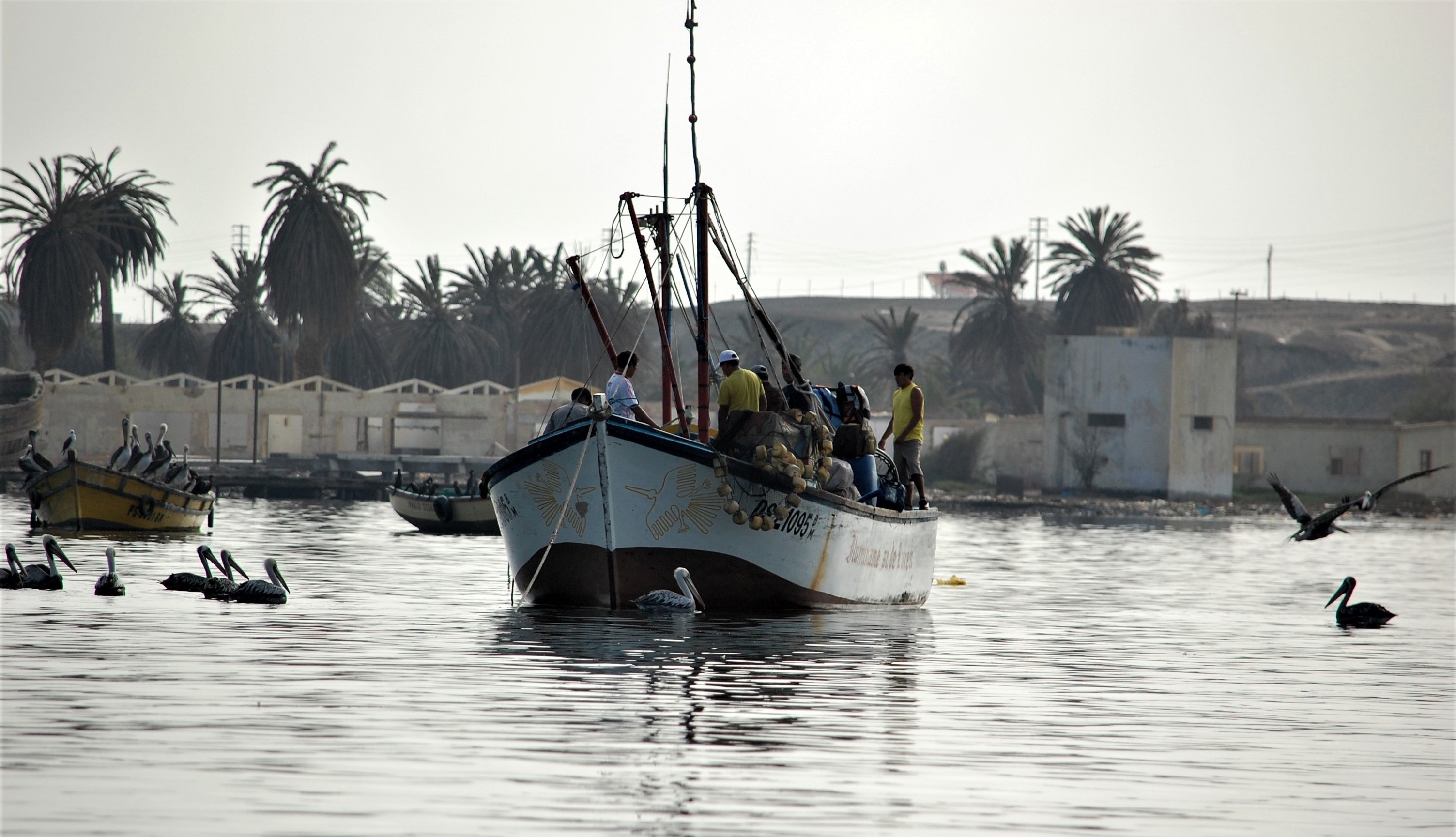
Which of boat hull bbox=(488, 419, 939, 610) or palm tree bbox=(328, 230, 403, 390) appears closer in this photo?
boat hull bbox=(488, 419, 939, 610)

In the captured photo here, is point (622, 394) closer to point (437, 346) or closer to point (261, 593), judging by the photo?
point (261, 593)

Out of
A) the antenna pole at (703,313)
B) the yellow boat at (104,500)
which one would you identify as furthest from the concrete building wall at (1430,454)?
the antenna pole at (703,313)

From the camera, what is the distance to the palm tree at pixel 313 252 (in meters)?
93.2

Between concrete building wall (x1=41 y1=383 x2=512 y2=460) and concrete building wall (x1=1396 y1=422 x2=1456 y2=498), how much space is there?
43.2 metres

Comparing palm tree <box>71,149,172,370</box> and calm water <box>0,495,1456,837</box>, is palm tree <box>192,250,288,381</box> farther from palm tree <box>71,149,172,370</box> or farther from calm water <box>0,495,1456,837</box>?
calm water <box>0,495,1456,837</box>

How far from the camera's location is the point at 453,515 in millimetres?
49875

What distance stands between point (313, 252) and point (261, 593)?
72.2 metres

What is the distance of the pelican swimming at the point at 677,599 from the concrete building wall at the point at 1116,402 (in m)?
59.4

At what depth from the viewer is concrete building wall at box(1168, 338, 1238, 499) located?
A: 78.8 meters

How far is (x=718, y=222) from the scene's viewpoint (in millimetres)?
26344

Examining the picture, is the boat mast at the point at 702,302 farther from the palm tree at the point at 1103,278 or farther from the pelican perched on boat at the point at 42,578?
the palm tree at the point at 1103,278

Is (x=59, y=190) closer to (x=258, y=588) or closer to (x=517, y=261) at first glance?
(x=517, y=261)

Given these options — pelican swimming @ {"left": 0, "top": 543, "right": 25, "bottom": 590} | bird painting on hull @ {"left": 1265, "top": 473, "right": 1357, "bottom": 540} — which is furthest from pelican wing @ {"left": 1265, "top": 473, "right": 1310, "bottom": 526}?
pelican swimming @ {"left": 0, "top": 543, "right": 25, "bottom": 590}

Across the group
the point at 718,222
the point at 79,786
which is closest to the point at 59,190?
the point at 718,222
